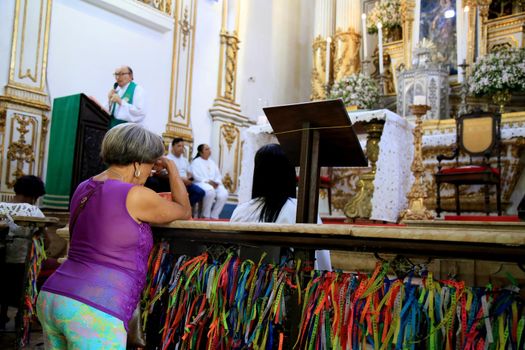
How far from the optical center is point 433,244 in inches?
48.0

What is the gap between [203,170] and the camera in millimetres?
7027

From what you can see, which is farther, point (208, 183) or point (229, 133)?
point (229, 133)

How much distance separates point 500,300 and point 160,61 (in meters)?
7.06

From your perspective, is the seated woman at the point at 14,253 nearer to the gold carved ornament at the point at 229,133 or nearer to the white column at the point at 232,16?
the gold carved ornament at the point at 229,133

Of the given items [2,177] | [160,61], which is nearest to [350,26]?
[160,61]

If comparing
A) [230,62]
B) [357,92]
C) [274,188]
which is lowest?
[274,188]

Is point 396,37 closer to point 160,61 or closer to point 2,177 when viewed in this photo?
point 160,61

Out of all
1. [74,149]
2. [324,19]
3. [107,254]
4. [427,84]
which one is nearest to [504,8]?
[427,84]

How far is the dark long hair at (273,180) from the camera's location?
2.06 meters

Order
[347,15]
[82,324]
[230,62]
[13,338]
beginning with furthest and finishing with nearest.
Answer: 1. [347,15]
2. [230,62]
3. [13,338]
4. [82,324]

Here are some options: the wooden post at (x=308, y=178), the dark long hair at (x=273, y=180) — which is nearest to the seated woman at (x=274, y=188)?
the dark long hair at (x=273, y=180)

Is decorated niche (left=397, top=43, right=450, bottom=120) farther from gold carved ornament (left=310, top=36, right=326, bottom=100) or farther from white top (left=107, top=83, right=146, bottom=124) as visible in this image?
white top (left=107, top=83, right=146, bottom=124)

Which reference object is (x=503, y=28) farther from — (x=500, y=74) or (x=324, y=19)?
(x=324, y=19)

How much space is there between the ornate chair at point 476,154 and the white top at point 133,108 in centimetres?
320
